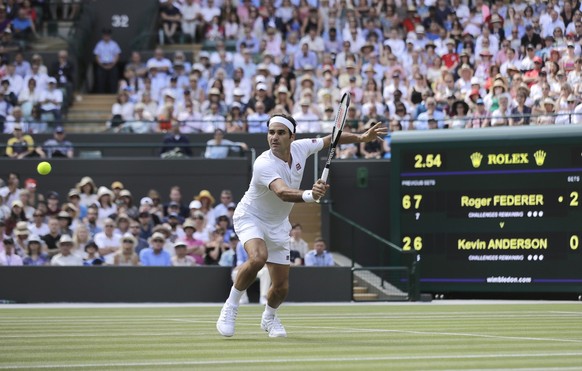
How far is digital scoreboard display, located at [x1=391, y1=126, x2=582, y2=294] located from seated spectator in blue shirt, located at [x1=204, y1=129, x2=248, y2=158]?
12.7ft

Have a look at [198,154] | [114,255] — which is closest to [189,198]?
[198,154]

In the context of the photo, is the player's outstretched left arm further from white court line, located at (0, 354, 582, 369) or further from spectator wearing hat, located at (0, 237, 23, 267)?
spectator wearing hat, located at (0, 237, 23, 267)

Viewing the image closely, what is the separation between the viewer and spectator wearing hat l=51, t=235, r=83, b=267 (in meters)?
21.9

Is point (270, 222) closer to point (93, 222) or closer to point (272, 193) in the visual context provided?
point (272, 193)

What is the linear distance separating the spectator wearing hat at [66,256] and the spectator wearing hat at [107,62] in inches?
396

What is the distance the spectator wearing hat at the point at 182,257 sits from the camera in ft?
72.5

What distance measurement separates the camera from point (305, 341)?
10.9 metres

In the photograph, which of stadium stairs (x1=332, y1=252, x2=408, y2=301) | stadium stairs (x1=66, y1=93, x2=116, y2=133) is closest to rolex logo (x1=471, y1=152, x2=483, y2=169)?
stadium stairs (x1=332, y1=252, x2=408, y2=301)

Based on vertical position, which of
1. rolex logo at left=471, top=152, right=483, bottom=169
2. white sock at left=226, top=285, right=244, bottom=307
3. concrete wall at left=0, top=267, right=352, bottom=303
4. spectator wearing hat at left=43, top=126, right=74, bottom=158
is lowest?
concrete wall at left=0, top=267, right=352, bottom=303

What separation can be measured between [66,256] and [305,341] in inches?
467

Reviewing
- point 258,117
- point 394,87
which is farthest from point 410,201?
point 258,117

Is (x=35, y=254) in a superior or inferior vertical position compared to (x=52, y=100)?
inferior

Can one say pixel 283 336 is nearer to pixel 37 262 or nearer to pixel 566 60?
pixel 37 262

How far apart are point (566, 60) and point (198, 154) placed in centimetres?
791
